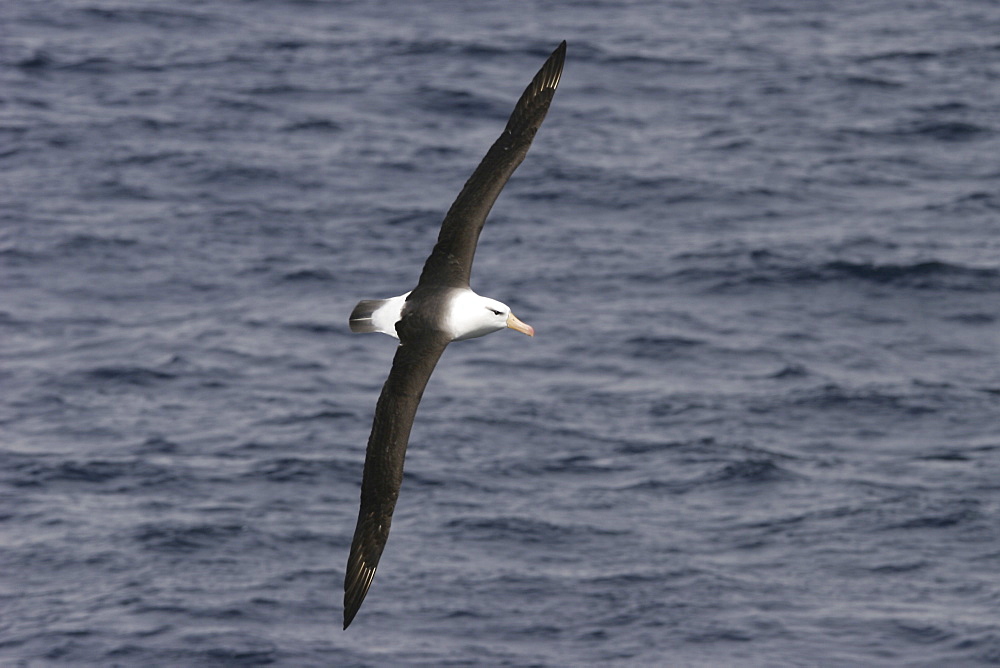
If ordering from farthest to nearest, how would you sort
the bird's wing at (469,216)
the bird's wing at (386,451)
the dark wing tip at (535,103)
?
1. the dark wing tip at (535,103)
2. the bird's wing at (469,216)
3. the bird's wing at (386,451)

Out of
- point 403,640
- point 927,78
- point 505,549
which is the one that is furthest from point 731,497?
point 927,78

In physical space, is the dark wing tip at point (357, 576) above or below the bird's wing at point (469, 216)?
below

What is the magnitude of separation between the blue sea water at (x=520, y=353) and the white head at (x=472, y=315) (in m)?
8.75

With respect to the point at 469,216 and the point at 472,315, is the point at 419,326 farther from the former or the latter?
the point at 469,216

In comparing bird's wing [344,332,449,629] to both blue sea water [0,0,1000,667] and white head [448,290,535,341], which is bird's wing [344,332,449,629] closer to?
white head [448,290,535,341]

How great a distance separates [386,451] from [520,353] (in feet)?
49.2

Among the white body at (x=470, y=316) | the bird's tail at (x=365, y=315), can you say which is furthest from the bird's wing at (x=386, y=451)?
the bird's tail at (x=365, y=315)

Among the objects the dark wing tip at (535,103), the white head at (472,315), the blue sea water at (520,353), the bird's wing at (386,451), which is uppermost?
the dark wing tip at (535,103)

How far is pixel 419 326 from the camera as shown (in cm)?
1447

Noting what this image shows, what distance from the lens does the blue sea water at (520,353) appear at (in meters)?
23.3

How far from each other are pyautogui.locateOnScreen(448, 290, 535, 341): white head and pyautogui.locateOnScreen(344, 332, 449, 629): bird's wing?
17 centimetres

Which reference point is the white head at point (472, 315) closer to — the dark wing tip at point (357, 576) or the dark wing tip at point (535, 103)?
the dark wing tip at point (535, 103)

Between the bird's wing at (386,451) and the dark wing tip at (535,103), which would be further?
the dark wing tip at (535,103)

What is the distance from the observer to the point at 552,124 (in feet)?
122
